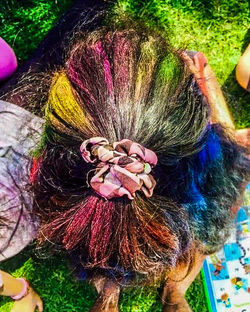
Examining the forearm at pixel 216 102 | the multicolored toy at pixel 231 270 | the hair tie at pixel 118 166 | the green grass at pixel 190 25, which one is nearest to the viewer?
the hair tie at pixel 118 166

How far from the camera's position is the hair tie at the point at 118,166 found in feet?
3.31

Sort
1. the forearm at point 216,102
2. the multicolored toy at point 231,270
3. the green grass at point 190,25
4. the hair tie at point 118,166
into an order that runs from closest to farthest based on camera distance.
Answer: the hair tie at point 118,166
the forearm at point 216,102
the multicolored toy at point 231,270
the green grass at point 190,25

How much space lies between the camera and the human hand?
1.90 metres

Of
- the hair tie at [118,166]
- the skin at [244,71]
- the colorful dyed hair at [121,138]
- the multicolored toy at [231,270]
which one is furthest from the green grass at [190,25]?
the hair tie at [118,166]

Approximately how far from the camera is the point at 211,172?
1284 mm

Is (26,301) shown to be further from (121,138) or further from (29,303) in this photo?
(121,138)

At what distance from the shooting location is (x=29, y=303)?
1.91m

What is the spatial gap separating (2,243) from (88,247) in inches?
19.4

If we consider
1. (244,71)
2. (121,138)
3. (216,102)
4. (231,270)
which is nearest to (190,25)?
(244,71)

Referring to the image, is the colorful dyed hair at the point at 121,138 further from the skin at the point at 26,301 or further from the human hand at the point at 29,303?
the human hand at the point at 29,303

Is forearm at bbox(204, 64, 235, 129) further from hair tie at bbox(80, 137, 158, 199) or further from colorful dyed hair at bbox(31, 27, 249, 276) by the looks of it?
hair tie at bbox(80, 137, 158, 199)

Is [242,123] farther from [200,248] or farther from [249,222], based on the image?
[200,248]

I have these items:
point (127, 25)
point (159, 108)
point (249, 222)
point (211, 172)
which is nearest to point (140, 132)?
point (159, 108)

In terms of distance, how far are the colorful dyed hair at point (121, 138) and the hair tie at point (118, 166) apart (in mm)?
43
